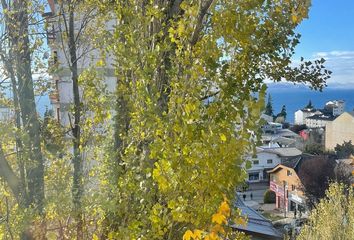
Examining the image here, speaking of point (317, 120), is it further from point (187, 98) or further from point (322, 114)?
point (187, 98)

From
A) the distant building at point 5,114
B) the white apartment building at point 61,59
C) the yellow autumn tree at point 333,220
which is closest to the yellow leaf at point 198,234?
the distant building at point 5,114

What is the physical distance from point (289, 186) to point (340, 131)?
11516 mm

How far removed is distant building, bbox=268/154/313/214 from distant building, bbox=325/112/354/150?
927 centimetres

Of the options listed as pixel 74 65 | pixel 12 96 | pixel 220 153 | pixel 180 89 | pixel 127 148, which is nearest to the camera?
pixel 220 153

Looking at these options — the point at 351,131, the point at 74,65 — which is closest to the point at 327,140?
the point at 351,131

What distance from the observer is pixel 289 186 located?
65.7ft

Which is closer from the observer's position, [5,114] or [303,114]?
[5,114]

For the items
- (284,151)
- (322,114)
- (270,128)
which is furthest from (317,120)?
(270,128)

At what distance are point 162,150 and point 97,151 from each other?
3.54ft

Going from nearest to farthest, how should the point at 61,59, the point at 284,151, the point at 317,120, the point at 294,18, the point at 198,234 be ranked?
the point at 198,234, the point at 294,18, the point at 61,59, the point at 284,151, the point at 317,120

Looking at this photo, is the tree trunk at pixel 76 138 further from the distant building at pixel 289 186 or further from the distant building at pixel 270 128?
the distant building at pixel 289 186

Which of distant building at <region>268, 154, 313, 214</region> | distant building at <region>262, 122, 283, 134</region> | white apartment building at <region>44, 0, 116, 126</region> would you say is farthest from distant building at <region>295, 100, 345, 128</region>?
white apartment building at <region>44, 0, 116, 126</region>

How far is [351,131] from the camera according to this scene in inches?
1139

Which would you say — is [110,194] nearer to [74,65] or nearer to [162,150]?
[162,150]
